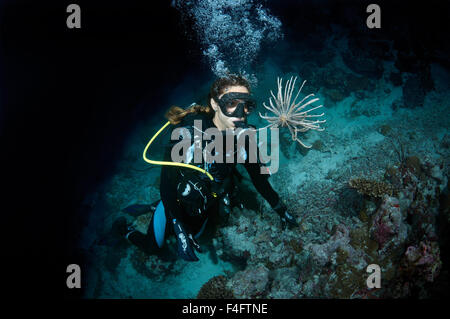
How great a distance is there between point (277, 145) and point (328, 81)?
390 centimetres

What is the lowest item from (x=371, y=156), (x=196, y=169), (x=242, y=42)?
(x=196, y=169)

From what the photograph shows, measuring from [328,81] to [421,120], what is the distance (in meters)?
3.43

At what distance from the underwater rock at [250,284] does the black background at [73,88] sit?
6.24 m

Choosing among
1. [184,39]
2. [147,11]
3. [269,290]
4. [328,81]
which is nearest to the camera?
[269,290]

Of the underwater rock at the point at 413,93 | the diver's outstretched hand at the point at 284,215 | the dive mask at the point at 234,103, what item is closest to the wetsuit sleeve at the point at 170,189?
the dive mask at the point at 234,103

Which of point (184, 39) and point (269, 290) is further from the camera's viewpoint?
point (184, 39)

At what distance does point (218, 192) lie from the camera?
10.4 ft

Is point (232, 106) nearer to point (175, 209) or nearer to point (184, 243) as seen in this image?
point (175, 209)

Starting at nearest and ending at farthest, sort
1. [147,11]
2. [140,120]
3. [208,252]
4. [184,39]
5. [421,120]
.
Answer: [208,252]
[421,120]
[147,11]
[184,39]
[140,120]

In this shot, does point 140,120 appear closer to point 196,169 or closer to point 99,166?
point 99,166

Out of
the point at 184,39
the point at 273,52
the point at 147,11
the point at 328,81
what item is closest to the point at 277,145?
the point at 328,81

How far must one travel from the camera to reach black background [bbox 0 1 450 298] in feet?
18.8

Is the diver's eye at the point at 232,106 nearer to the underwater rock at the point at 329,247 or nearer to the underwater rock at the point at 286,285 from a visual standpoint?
the underwater rock at the point at 329,247

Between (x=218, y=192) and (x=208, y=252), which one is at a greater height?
(x=218, y=192)
